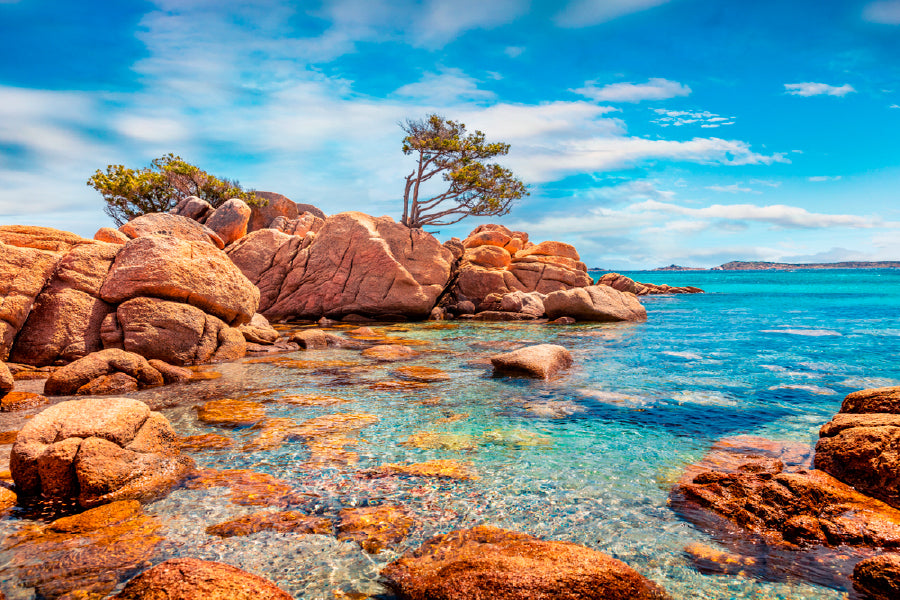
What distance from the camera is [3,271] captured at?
→ 12531 millimetres

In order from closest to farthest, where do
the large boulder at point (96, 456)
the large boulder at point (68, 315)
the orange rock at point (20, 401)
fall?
the large boulder at point (96, 456) → the orange rock at point (20, 401) → the large boulder at point (68, 315)

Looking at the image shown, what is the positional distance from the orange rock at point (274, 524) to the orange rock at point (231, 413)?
3.78m

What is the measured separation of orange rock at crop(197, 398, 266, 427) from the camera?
9.44 metres

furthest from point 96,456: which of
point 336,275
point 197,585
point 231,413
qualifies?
point 336,275

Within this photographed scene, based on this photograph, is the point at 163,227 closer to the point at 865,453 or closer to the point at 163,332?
the point at 163,332

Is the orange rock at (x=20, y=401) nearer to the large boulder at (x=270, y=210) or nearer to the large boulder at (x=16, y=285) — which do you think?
the large boulder at (x=16, y=285)

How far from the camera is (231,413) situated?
10.0m

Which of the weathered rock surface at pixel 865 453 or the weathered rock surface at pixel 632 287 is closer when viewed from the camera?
the weathered rock surface at pixel 865 453

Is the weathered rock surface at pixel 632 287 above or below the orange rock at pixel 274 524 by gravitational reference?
above

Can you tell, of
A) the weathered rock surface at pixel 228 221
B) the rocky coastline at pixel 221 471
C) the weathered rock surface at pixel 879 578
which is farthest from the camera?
the weathered rock surface at pixel 228 221

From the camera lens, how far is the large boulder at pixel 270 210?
4588 cm

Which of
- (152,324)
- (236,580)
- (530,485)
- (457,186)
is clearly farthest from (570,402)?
(457,186)

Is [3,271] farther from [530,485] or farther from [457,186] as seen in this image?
[457,186]

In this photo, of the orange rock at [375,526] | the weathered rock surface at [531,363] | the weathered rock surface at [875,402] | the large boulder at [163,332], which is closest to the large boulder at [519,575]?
the orange rock at [375,526]
